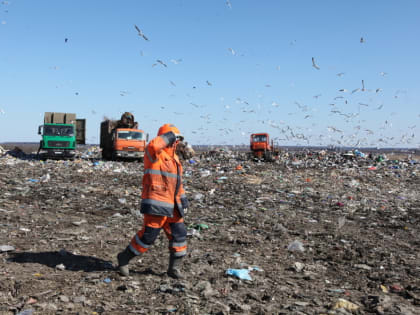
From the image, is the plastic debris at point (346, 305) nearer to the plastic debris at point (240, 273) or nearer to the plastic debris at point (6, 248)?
the plastic debris at point (240, 273)

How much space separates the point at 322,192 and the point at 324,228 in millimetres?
3878

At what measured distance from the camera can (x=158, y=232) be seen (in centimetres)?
349

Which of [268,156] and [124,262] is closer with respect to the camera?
[124,262]

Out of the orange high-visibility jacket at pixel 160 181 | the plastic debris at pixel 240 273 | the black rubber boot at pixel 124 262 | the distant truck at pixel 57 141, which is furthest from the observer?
the distant truck at pixel 57 141

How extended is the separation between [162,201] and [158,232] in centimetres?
33

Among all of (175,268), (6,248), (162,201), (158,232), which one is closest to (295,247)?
(175,268)

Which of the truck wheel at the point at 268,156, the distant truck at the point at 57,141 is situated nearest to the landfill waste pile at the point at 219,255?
the distant truck at the point at 57,141

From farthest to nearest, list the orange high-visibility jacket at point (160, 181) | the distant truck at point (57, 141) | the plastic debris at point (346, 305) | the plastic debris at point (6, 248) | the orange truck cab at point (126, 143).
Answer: the orange truck cab at point (126, 143) < the distant truck at point (57, 141) < the plastic debris at point (6, 248) < the orange high-visibility jacket at point (160, 181) < the plastic debris at point (346, 305)

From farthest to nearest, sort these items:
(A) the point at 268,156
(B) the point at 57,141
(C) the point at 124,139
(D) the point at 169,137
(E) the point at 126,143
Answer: (A) the point at 268,156 → (C) the point at 124,139 → (E) the point at 126,143 → (B) the point at 57,141 → (D) the point at 169,137

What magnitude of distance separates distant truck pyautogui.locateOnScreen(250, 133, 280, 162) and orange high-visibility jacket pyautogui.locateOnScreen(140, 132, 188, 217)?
60.7ft

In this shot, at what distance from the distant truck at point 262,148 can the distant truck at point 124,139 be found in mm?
6600

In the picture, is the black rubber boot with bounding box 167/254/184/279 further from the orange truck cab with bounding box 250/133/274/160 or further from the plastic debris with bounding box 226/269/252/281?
the orange truck cab with bounding box 250/133/274/160

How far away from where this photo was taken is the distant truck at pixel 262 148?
71.8 ft

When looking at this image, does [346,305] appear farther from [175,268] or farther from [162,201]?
[162,201]
